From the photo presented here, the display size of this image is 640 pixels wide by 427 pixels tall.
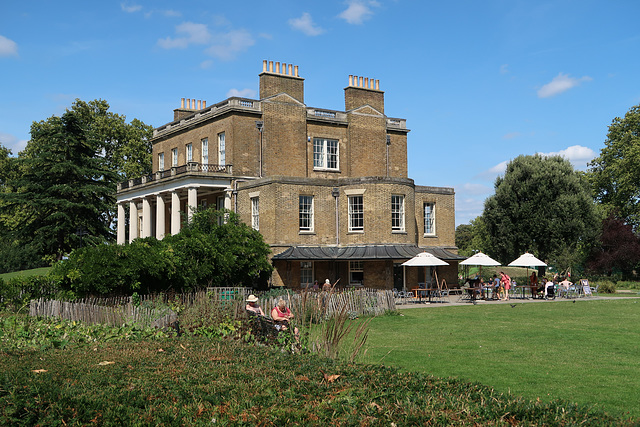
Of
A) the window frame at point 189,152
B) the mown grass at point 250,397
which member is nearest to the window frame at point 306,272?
the window frame at point 189,152

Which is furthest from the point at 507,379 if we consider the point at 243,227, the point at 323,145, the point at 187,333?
the point at 323,145

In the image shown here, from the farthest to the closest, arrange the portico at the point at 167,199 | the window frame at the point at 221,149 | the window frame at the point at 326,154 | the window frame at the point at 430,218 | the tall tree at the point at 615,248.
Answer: the tall tree at the point at 615,248
the window frame at the point at 326,154
the window frame at the point at 221,149
the window frame at the point at 430,218
the portico at the point at 167,199

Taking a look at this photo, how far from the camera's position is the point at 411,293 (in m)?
34.7

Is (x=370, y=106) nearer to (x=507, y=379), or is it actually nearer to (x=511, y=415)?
(x=507, y=379)

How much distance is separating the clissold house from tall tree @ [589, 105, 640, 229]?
22858 millimetres

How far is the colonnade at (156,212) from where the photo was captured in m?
40.5

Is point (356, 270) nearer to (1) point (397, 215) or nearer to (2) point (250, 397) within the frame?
(1) point (397, 215)

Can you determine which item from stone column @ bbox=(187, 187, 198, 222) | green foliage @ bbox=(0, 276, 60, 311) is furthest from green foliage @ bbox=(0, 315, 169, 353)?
stone column @ bbox=(187, 187, 198, 222)

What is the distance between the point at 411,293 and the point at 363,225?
4.79 metres

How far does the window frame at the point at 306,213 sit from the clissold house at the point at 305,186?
6 centimetres

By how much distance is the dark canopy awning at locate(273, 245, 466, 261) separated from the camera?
34250 mm

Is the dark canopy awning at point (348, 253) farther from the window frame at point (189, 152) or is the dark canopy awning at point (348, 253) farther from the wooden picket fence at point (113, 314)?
the wooden picket fence at point (113, 314)

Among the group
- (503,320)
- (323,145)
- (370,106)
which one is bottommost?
(503,320)

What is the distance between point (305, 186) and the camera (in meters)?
36.2
